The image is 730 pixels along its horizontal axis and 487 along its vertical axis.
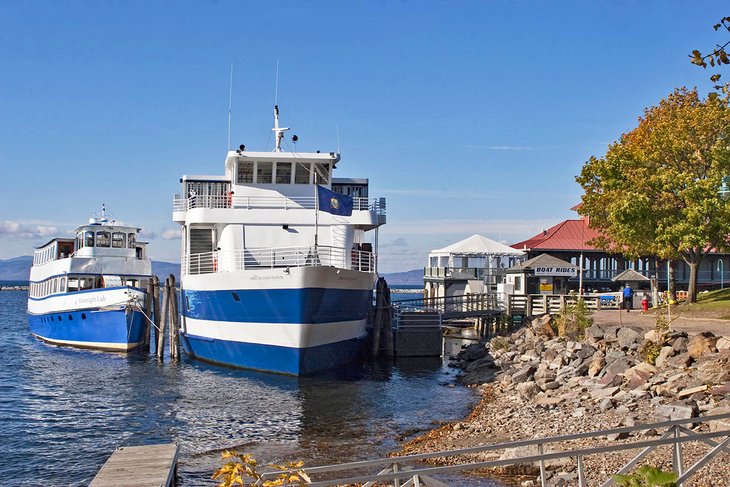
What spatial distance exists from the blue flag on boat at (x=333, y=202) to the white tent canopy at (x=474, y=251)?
953 inches

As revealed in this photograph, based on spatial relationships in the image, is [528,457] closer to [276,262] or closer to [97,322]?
[276,262]

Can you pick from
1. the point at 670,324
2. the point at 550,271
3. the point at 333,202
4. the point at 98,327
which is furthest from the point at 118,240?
the point at 670,324

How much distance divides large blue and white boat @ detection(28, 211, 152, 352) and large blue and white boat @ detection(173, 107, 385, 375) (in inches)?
147

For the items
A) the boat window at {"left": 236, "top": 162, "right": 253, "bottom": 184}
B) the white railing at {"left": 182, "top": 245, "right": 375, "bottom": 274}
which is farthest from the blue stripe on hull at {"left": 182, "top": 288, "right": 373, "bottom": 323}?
the boat window at {"left": 236, "top": 162, "right": 253, "bottom": 184}

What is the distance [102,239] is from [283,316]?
1796cm

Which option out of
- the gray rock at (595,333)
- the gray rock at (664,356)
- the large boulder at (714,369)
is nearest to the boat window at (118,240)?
the gray rock at (595,333)

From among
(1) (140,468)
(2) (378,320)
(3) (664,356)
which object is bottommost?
(1) (140,468)

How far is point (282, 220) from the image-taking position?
86.8 ft

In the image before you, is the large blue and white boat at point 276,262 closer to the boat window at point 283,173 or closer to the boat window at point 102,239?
the boat window at point 283,173

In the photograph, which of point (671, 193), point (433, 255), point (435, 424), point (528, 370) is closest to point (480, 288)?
point (433, 255)

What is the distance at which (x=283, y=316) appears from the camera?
22141 mm

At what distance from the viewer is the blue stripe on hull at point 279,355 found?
2261 cm

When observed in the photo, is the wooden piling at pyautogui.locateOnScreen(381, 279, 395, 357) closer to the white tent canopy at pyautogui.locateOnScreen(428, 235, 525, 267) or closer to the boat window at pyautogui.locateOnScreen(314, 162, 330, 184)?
the boat window at pyautogui.locateOnScreen(314, 162, 330, 184)

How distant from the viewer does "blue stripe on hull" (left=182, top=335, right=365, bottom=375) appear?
22.6 meters
